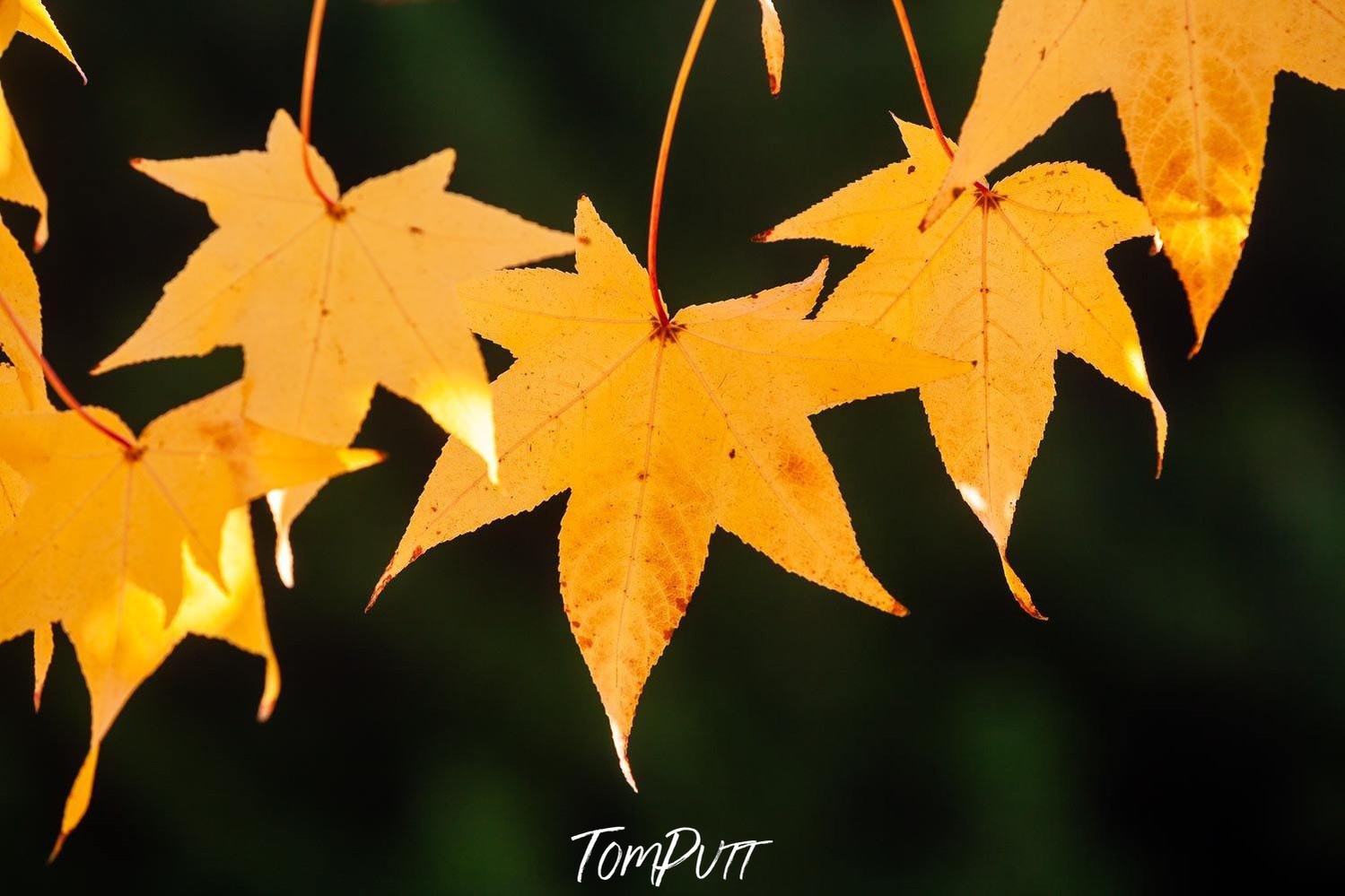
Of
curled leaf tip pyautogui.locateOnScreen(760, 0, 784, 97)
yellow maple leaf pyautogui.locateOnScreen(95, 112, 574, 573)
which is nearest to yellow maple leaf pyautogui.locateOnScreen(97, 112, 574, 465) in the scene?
yellow maple leaf pyautogui.locateOnScreen(95, 112, 574, 573)

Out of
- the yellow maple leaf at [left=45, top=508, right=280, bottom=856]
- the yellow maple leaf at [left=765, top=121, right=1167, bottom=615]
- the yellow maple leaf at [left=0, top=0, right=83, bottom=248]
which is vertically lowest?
the yellow maple leaf at [left=45, top=508, right=280, bottom=856]

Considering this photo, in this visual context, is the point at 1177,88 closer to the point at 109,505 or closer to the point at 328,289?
the point at 328,289

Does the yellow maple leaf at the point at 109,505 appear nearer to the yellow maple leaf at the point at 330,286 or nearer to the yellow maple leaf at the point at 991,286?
the yellow maple leaf at the point at 330,286

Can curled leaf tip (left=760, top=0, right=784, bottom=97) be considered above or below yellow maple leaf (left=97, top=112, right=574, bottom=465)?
above

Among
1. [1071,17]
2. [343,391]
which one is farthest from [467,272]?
[1071,17]

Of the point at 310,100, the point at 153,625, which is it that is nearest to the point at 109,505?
the point at 153,625

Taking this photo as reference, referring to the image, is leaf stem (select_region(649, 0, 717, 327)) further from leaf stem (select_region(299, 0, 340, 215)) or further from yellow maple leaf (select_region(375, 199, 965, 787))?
leaf stem (select_region(299, 0, 340, 215))
